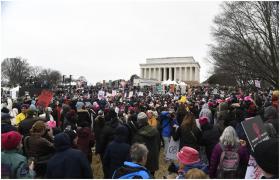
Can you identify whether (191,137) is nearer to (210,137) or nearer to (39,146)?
(210,137)

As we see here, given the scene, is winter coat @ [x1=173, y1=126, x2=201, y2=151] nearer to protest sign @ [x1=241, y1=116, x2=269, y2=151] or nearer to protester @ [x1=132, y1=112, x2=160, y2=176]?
protester @ [x1=132, y1=112, x2=160, y2=176]

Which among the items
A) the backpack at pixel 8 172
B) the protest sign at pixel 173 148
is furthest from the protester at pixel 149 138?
the backpack at pixel 8 172

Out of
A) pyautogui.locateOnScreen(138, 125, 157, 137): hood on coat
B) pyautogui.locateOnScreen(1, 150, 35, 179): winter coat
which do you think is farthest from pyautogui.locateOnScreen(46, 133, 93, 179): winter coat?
pyautogui.locateOnScreen(138, 125, 157, 137): hood on coat

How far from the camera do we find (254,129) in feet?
16.7

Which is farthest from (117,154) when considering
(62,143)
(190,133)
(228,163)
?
(190,133)

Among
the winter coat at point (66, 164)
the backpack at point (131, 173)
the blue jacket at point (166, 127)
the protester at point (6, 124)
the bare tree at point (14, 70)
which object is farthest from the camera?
the bare tree at point (14, 70)

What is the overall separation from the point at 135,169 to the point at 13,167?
5.30ft

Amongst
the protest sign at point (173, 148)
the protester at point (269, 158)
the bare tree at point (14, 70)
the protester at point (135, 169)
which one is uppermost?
the bare tree at point (14, 70)

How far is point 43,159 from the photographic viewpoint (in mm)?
6629

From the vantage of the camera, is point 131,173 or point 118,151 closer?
point 131,173

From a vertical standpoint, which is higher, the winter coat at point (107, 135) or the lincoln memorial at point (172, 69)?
the lincoln memorial at point (172, 69)

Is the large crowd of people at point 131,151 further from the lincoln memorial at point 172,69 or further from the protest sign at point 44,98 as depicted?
the lincoln memorial at point 172,69

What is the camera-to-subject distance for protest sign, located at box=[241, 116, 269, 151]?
502cm

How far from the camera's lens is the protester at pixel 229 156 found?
5.64 m
